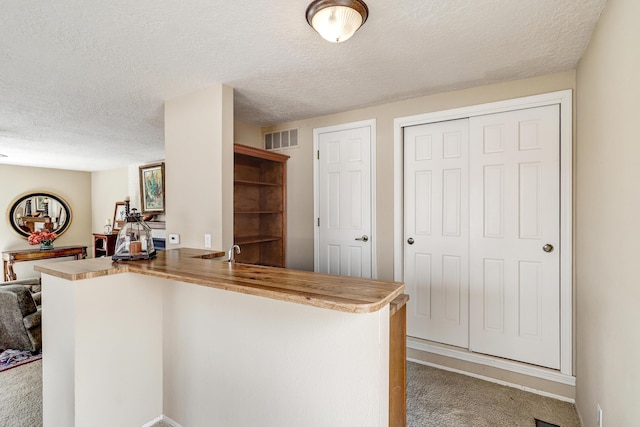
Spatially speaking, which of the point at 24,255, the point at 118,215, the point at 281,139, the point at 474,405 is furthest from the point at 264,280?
the point at 24,255

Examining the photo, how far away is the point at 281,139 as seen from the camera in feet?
12.1

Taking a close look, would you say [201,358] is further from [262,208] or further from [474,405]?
[262,208]

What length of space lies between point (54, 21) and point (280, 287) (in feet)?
5.97

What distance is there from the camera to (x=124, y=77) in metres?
2.35

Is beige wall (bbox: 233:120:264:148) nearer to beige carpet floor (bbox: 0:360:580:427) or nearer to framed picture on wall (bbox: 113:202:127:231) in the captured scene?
beige carpet floor (bbox: 0:360:580:427)

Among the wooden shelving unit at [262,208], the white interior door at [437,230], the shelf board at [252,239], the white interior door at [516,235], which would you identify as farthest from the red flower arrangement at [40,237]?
the white interior door at [516,235]

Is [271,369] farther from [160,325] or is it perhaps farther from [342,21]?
[342,21]

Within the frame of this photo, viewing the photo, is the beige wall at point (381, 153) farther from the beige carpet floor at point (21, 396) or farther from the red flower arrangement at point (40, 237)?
the red flower arrangement at point (40, 237)

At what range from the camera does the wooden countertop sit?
Result: 114 cm

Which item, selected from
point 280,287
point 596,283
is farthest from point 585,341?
point 280,287

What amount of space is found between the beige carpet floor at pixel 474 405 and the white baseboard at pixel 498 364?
125mm

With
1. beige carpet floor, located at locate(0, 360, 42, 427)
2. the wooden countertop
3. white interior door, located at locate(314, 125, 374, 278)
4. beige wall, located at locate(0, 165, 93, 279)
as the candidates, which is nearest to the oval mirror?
beige wall, located at locate(0, 165, 93, 279)

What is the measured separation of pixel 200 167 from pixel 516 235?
260cm

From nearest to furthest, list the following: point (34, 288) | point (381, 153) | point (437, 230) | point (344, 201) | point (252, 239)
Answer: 1. point (437, 230)
2. point (381, 153)
3. point (344, 201)
4. point (252, 239)
5. point (34, 288)
